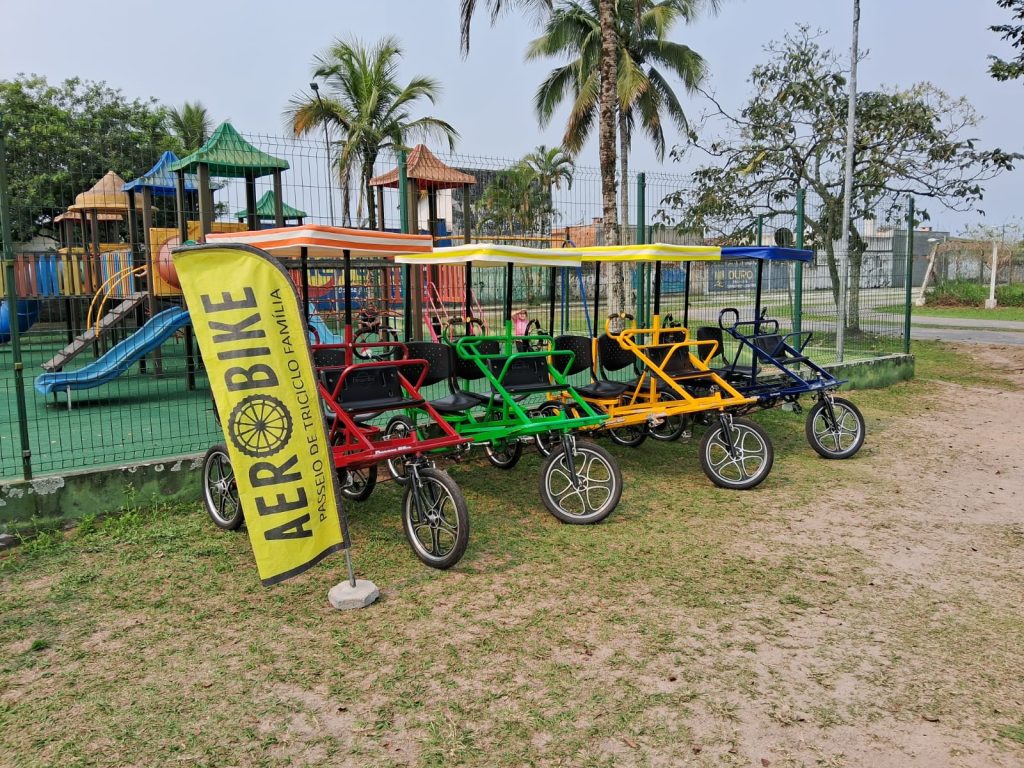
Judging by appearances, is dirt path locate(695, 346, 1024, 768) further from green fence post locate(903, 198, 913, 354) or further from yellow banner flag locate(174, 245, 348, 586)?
green fence post locate(903, 198, 913, 354)

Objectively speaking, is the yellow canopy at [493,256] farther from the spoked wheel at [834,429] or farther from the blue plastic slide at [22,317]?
the blue plastic slide at [22,317]

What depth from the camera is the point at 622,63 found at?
22531 millimetres

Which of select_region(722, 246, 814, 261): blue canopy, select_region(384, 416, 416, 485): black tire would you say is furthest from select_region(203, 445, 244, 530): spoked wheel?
select_region(722, 246, 814, 261): blue canopy

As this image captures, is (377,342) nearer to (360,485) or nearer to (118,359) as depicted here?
(360,485)

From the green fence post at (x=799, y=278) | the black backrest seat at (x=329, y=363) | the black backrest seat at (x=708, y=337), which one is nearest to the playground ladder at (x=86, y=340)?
the black backrest seat at (x=329, y=363)

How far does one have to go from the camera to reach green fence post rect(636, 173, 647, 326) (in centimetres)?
895

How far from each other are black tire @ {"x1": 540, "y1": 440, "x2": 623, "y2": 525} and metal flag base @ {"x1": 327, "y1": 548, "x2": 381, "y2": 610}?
1653mm

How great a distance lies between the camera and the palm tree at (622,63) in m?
23.6

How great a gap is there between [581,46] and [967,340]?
14155 millimetres

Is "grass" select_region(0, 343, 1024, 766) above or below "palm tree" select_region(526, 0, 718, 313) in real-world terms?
below

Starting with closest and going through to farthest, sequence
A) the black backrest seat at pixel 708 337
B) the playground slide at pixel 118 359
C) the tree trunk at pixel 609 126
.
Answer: the black backrest seat at pixel 708 337, the playground slide at pixel 118 359, the tree trunk at pixel 609 126

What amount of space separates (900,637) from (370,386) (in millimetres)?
3545

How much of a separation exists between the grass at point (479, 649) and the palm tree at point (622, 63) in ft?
65.7

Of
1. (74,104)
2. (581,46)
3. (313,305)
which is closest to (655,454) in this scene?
(313,305)
